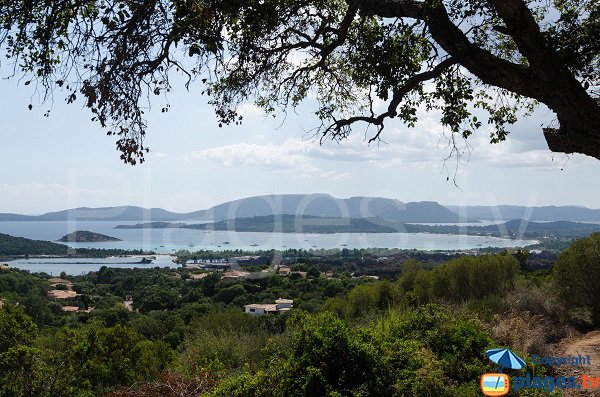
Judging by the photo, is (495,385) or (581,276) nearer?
(495,385)

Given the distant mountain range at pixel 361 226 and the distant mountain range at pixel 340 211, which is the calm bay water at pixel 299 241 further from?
the distant mountain range at pixel 340 211

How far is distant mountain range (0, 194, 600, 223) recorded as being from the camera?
212 ft

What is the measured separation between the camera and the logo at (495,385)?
140 inches

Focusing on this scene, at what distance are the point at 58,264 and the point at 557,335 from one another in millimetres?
67936

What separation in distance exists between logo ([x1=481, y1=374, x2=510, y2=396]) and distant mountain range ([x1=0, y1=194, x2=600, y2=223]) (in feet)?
183

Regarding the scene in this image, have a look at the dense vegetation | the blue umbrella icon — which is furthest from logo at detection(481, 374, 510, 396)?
the dense vegetation

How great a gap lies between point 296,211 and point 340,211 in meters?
7.71

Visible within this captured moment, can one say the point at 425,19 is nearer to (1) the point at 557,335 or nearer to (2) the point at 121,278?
(1) the point at 557,335

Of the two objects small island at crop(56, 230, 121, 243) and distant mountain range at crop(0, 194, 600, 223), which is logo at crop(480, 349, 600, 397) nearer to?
distant mountain range at crop(0, 194, 600, 223)

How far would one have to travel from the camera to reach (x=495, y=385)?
3.80 m

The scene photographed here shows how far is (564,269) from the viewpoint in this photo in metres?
10.6

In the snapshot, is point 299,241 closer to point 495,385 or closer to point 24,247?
point 24,247

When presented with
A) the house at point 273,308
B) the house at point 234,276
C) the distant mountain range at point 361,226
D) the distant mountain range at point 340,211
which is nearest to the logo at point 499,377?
the house at point 273,308

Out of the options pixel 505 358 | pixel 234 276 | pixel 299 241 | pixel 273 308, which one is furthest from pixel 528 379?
pixel 299 241
